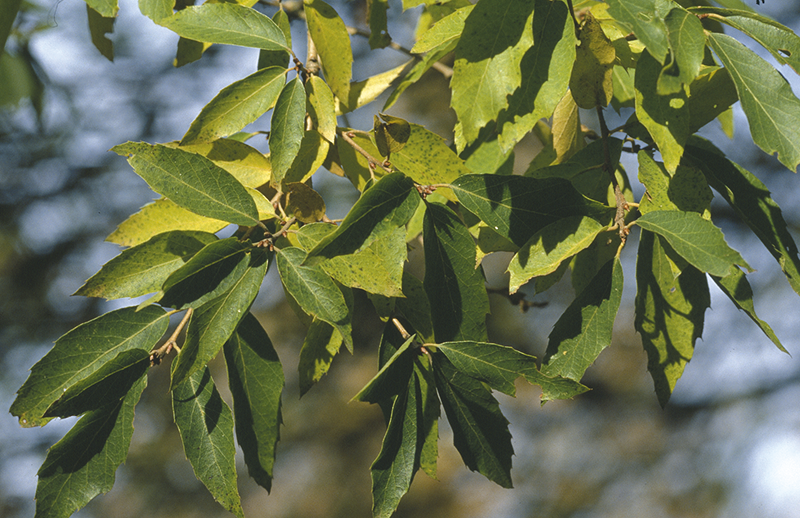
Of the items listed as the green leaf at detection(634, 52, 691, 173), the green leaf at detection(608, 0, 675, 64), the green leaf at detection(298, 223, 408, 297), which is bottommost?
the green leaf at detection(298, 223, 408, 297)

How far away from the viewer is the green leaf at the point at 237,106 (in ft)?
1.89

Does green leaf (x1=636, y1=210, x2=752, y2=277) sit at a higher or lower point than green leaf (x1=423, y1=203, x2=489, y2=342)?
higher

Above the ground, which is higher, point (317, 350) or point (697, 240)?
point (697, 240)

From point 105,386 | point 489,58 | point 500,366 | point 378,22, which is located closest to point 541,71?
point 489,58

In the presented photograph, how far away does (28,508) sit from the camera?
2.82 metres

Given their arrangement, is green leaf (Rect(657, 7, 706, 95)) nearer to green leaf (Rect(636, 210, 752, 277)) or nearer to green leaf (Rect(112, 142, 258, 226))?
green leaf (Rect(636, 210, 752, 277))

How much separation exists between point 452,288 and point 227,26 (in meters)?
0.37

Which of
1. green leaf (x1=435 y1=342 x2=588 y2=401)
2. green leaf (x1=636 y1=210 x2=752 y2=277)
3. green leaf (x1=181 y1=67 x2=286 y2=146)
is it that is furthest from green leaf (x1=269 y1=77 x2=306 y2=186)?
green leaf (x1=636 y1=210 x2=752 y2=277)

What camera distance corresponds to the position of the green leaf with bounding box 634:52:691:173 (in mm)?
494

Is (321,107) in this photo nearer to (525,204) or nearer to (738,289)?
(525,204)

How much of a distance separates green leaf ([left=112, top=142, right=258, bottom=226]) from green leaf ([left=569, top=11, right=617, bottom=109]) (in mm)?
356

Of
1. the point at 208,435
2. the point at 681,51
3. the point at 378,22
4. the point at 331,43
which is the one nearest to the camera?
the point at 681,51

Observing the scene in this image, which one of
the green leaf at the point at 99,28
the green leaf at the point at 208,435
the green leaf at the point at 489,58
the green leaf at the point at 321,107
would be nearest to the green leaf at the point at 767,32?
the green leaf at the point at 489,58

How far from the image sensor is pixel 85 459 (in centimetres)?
51
